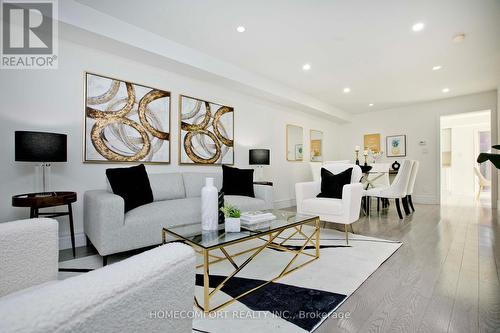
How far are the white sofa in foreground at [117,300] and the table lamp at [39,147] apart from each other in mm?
2122

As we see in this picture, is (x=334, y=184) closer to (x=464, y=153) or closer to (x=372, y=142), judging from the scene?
(x=372, y=142)

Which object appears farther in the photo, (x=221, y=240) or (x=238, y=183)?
(x=238, y=183)

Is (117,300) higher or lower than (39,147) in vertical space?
lower

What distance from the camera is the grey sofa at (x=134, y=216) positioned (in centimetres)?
214

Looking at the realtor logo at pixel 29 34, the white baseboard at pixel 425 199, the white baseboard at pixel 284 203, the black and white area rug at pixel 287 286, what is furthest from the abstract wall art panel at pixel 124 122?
the white baseboard at pixel 425 199

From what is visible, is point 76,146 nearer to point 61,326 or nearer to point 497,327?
Answer: point 61,326

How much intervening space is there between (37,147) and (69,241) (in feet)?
3.74

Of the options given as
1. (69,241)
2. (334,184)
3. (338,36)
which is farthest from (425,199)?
(69,241)

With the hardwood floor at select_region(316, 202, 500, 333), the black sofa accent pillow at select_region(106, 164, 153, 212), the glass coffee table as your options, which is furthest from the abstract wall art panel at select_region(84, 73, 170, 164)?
the hardwood floor at select_region(316, 202, 500, 333)

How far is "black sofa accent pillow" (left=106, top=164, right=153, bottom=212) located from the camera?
2.49 meters

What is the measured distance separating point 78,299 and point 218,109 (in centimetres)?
395

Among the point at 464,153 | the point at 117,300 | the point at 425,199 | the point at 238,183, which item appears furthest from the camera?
the point at 464,153

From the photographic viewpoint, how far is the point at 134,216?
2.33 meters

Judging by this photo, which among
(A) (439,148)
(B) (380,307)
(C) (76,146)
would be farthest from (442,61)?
(C) (76,146)
